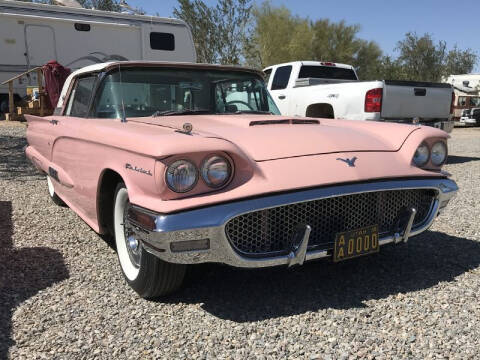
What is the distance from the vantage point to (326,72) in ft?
31.7

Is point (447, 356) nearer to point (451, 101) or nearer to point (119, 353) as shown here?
point (119, 353)

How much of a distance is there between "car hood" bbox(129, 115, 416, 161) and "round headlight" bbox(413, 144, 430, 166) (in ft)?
0.41

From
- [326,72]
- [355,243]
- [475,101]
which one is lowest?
[355,243]

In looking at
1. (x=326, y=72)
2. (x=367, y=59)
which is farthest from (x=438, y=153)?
(x=367, y=59)

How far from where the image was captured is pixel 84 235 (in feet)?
13.1

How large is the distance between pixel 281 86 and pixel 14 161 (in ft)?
17.6

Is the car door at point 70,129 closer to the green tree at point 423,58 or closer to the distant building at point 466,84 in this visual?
the distant building at point 466,84

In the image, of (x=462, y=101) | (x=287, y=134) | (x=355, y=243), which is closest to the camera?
(x=355, y=243)

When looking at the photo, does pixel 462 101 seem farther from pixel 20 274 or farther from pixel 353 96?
pixel 20 274

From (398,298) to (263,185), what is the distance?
3.79ft

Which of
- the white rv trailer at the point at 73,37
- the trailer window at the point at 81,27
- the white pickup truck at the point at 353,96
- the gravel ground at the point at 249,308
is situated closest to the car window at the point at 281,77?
the white pickup truck at the point at 353,96


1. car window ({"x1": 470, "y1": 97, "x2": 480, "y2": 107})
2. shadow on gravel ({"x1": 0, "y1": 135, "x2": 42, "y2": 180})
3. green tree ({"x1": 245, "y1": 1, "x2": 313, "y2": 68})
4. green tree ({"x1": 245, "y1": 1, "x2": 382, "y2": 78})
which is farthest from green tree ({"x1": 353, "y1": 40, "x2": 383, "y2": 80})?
shadow on gravel ({"x1": 0, "y1": 135, "x2": 42, "y2": 180})

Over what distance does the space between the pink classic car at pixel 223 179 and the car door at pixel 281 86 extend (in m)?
5.65

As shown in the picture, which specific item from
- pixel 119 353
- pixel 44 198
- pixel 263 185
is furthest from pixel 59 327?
pixel 44 198
